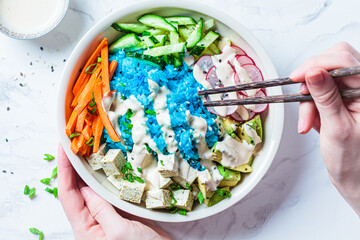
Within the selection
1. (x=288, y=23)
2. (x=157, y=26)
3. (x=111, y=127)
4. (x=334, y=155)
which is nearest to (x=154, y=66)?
(x=157, y=26)

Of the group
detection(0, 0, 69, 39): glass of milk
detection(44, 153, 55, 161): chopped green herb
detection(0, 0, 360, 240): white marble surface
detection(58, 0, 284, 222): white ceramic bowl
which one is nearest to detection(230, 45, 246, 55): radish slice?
detection(58, 0, 284, 222): white ceramic bowl

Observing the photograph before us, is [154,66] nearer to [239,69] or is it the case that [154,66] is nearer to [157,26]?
[157,26]

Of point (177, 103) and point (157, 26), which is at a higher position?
point (157, 26)

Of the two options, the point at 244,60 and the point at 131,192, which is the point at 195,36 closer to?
the point at 244,60

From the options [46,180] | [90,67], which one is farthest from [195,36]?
[46,180]

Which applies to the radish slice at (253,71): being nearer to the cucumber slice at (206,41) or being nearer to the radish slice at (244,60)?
the radish slice at (244,60)

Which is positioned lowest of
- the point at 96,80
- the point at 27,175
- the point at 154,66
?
the point at 27,175

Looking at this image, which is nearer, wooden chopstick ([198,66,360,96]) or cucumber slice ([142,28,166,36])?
wooden chopstick ([198,66,360,96])

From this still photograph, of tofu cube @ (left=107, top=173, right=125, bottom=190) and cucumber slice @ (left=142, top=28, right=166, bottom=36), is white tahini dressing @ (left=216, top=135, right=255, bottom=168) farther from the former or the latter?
cucumber slice @ (left=142, top=28, right=166, bottom=36)
